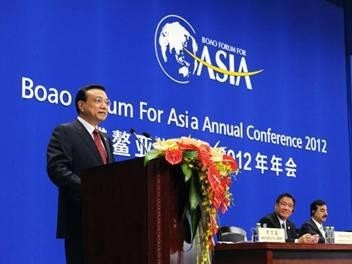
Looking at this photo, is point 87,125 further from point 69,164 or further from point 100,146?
point 69,164

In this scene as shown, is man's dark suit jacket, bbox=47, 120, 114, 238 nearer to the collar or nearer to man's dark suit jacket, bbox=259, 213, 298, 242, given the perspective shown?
the collar

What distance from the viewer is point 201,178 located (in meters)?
1.91

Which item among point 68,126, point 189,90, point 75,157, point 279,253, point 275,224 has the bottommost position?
point 279,253

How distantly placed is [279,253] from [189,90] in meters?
2.14

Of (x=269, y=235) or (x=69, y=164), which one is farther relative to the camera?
(x=269, y=235)

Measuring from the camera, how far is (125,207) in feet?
6.46

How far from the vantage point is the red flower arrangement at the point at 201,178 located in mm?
1896

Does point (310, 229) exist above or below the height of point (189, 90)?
below

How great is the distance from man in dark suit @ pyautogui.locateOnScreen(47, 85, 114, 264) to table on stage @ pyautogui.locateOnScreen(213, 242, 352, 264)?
3.20 ft

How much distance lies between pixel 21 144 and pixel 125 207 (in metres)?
2.01

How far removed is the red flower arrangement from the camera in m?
1.90

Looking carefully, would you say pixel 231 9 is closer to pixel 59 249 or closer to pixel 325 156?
pixel 325 156

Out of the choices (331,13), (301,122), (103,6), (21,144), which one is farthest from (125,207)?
(331,13)

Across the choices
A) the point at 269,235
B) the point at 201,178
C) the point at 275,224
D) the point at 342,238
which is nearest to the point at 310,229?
the point at 275,224
